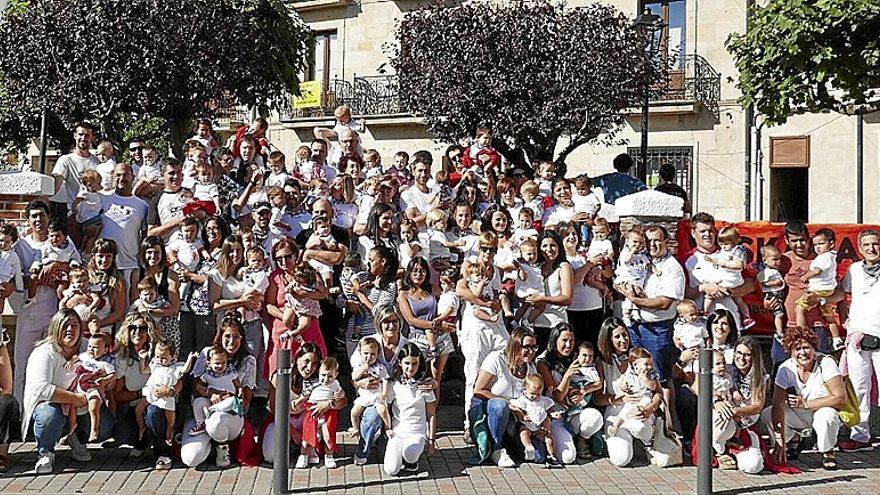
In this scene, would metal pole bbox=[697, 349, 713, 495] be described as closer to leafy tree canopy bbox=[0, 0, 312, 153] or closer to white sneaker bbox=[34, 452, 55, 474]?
white sneaker bbox=[34, 452, 55, 474]

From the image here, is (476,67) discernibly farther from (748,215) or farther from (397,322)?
(748,215)

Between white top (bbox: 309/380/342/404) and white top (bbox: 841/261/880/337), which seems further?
white top (bbox: 841/261/880/337)

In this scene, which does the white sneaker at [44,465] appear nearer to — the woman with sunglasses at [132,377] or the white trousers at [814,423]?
the woman with sunglasses at [132,377]

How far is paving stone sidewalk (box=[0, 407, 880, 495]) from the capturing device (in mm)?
7066

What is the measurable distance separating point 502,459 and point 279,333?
2.05 metres

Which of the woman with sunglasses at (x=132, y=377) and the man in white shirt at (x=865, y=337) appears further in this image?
the man in white shirt at (x=865, y=337)

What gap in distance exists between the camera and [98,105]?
528 inches

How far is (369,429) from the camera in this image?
7668 mm

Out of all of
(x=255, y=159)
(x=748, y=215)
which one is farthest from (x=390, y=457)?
(x=748, y=215)

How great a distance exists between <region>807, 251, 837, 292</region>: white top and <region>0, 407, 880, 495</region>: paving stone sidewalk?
1623mm

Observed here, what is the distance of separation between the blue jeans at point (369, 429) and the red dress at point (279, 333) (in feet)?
2.34

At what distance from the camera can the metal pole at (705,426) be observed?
6.92 m

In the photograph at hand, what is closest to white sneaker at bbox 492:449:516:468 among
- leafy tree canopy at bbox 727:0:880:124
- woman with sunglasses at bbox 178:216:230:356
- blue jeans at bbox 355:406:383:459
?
blue jeans at bbox 355:406:383:459

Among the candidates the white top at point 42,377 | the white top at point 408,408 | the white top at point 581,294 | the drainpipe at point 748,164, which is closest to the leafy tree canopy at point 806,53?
the white top at point 581,294
